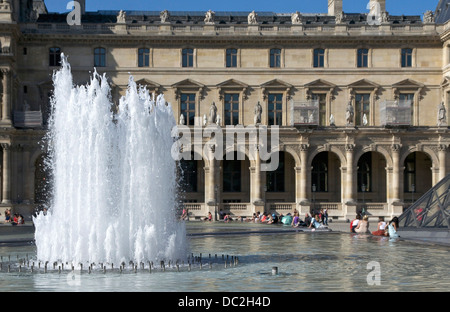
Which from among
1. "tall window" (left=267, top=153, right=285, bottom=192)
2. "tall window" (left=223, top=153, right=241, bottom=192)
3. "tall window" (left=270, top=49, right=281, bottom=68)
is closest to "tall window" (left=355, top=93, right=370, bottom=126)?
"tall window" (left=267, top=153, right=285, bottom=192)

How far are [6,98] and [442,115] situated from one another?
1407 inches

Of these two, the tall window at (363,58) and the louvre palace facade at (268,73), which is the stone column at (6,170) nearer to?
the louvre palace facade at (268,73)

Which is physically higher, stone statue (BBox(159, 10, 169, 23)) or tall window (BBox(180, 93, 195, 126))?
stone statue (BBox(159, 10, 169, 23))

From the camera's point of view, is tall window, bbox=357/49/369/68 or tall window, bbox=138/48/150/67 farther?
tall window, bbox=357/49/369/68

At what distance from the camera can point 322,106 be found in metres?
74.2

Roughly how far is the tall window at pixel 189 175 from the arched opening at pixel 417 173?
1866 centimetres

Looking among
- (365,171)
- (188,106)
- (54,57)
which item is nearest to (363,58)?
(365,171)

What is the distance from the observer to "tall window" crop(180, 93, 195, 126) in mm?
74000

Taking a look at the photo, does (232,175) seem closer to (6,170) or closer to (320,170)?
(320,170)

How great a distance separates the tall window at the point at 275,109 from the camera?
74.4m

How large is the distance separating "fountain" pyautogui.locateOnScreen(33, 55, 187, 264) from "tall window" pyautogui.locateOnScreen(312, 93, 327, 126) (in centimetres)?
4342

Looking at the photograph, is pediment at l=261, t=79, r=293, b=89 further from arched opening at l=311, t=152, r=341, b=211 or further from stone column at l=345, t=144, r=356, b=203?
stone column at l=345, t=144, r=356, b=203

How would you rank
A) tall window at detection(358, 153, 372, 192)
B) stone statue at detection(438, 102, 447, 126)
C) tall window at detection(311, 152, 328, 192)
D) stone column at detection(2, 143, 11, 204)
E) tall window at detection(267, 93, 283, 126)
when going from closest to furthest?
stone column at detection(2, 143, 11, 204), stone statue at detection(438, 102, 447, 126), tall window at detection(267, 93, 283, 126), tall window at detection(358, 153, 372, 192), tall window at detection(311, 152, 328, 192)

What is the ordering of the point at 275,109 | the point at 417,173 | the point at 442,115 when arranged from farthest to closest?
1. the point at 417,173
2. the point at 275,109
3. the point at 442,115
